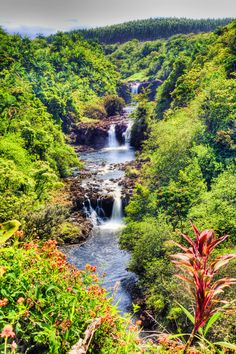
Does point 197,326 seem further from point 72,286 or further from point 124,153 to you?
point 124,153

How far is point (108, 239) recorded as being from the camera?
2833 cm

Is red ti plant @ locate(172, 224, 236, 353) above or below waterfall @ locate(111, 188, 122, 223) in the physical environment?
above

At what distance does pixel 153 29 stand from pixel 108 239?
18120 cm

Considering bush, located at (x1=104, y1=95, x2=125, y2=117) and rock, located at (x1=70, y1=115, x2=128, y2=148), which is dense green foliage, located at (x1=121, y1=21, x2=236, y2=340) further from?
bush, located at (x1=104, y1=95, x2=125, y2=117)

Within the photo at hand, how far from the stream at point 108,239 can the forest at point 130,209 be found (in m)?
1.42

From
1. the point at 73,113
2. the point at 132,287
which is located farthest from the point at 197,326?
the point at 73,113

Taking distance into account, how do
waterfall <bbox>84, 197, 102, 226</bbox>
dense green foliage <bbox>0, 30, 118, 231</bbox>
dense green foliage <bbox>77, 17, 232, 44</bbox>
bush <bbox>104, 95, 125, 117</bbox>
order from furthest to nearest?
dense green foliage <bbox>77, 17, 232, 44</bbox>
bush <bbox>104, 95, 125, 117</bbox>
waterfall <bbox>84, 197, 102, 226</bbox>
dense green foliage <bbox>0, 30, 118, 231</bbox>

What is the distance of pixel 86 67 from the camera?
89812mm

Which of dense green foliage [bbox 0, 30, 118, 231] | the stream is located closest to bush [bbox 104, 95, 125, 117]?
dense green foliage [bbox 0, 30, 118, 231]

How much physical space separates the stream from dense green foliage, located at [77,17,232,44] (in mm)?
152172

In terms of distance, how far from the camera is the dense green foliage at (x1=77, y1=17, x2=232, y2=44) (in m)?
187

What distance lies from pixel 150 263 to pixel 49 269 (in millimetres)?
14830

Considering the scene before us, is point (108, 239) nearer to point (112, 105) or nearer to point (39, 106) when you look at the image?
point (39, 106)

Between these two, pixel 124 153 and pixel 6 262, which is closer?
pixel 6 262
